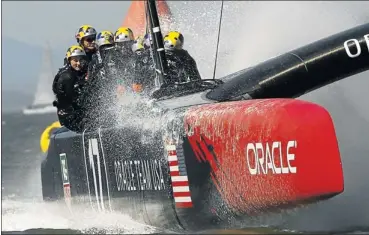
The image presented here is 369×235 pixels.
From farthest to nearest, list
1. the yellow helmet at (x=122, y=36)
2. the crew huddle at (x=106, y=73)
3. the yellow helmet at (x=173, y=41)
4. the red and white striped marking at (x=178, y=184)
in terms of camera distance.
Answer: the yellow helmet at (x=122, y=36) < the yellow helmet at (x=173, y=41) < the crew huddle at (x=106, y=73) < the red and white striped marking at (x=178, y=184)

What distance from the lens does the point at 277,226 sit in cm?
612

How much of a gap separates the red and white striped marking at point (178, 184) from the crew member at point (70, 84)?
2318 mm

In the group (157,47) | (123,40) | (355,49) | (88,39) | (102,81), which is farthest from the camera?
(88,39)

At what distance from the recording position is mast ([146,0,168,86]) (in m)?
7.82

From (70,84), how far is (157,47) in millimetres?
1302

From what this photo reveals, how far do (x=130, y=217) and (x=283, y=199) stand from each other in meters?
2.11

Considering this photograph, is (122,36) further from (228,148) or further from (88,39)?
(228,148)

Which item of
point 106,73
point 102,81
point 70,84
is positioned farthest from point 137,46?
point 70,84

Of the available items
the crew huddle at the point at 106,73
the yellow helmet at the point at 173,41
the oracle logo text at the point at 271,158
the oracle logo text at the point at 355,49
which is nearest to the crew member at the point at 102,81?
the crew huddle at the point at 106,73

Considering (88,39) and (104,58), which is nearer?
(104,58)

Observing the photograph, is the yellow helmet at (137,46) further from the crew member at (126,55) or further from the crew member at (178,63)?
the crew member at (178,63)

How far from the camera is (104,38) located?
29.2 feet

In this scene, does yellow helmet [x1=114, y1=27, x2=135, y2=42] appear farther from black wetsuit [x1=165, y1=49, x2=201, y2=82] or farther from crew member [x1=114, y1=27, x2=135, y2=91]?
black wetsuit [x1=165, y1=49, x2=201, y2=82]

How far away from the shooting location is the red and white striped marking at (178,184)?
6.40 m
